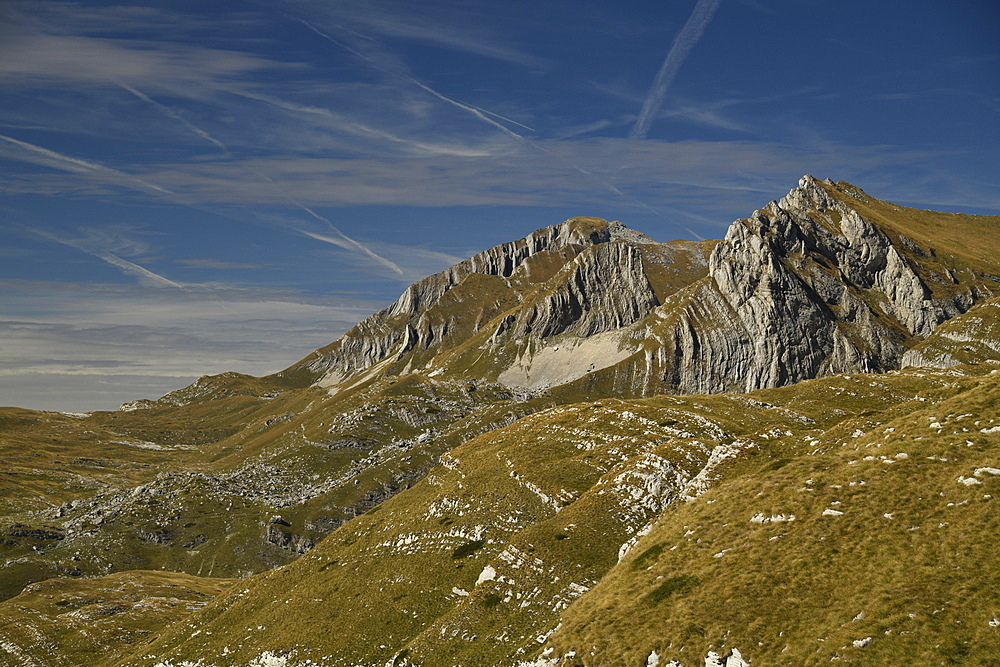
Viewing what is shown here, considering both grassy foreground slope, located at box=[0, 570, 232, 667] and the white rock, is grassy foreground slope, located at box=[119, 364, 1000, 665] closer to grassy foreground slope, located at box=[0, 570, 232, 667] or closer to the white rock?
the white rock

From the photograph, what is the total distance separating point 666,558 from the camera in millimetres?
45562

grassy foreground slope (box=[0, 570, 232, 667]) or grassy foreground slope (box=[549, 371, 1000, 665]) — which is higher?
grassy foreground slope (box=[549, 371, 1000, 665])

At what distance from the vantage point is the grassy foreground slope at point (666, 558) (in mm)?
33500

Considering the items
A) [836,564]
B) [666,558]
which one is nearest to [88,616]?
[666,558]

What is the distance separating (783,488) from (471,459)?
200ft

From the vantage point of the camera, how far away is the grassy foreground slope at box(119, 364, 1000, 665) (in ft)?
110

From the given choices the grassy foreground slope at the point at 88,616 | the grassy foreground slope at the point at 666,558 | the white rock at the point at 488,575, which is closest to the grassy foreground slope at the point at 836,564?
the grassy foreground slope at the point at 666,558

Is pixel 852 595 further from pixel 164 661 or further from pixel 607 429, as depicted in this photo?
pixel 164 661

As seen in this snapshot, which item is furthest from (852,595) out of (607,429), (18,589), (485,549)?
(18,589)

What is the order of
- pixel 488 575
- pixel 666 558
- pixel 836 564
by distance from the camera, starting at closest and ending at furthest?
pixel 836 564, pixel 666 558, pixel 488 575

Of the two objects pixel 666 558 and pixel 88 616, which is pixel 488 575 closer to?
pixel 666 558

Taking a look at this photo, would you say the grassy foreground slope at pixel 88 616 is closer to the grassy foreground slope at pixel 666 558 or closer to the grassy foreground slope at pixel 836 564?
the grassy foreground slope at pixel 666 558

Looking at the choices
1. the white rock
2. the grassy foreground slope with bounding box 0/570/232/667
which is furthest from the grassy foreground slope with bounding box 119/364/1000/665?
the grassy foreground slope with bounding box 0/570/232/667

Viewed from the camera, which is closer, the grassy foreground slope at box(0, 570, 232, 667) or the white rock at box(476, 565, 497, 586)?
the white rock at box(476, 565, 497, 586)
